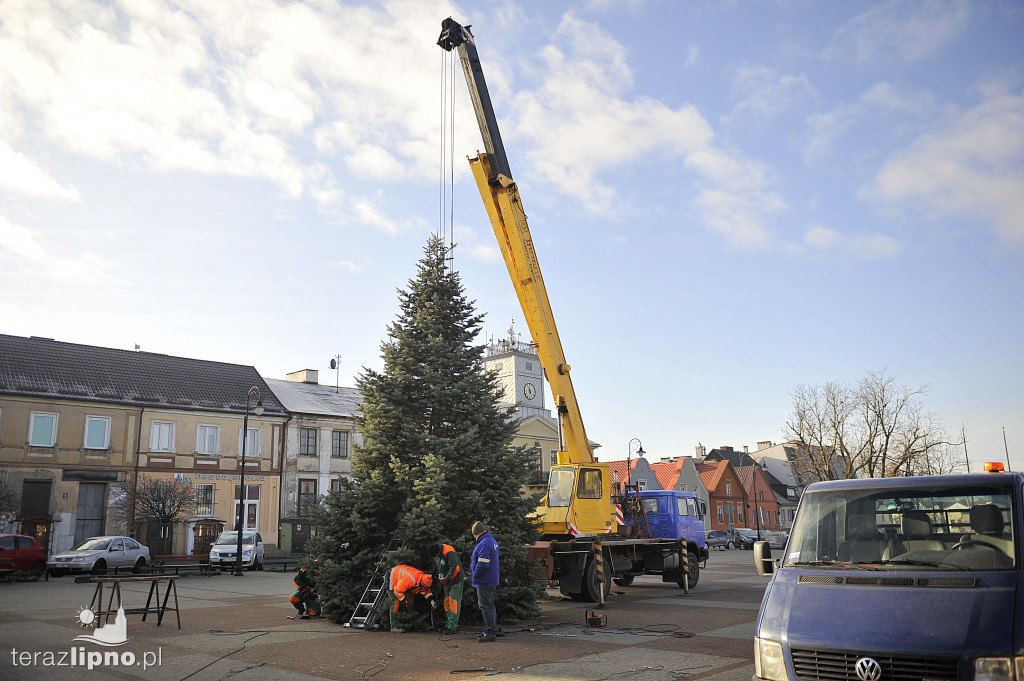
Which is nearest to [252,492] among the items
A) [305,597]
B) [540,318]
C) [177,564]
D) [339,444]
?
[339,444]

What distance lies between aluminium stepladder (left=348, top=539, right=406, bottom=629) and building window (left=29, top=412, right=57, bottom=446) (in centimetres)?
2894

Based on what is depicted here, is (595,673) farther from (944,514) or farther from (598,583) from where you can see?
(598,583)

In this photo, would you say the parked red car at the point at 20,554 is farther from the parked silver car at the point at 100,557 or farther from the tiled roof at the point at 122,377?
the tiled roof at the point at 122,377

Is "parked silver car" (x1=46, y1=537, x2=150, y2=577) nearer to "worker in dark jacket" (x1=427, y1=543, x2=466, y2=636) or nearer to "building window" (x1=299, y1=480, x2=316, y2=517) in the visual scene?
"building window" (x1=299, y1=480, x2=316, y2=517)

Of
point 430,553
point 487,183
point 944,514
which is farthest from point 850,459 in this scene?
point 944,514

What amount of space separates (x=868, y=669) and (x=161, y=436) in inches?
1549

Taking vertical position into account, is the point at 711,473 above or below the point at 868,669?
above

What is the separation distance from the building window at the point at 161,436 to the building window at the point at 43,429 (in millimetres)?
4365

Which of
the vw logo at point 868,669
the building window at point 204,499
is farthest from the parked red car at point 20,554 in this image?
the vw logo at point 868,669

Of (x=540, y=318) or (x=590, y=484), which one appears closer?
(x=540, y=318)

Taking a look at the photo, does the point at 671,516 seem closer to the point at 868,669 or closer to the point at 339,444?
the point at 868,669

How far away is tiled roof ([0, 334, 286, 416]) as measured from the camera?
36.0 metres

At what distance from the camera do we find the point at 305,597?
1364 cm

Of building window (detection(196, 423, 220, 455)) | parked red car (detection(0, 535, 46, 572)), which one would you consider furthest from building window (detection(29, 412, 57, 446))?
parked red car (detection(0, 535, 46, 572))
